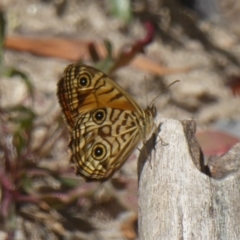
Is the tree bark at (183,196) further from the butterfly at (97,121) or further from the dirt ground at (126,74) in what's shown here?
the dirt ground at (126,74)

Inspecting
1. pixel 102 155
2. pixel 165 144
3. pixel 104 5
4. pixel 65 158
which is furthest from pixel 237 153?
pixel 104 5

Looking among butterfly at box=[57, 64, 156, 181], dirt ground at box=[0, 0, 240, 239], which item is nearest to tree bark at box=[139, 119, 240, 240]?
butterfly at box=[57, 64, 156, 181]

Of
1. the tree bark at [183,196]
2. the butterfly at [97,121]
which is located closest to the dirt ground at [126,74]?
the butterfly at [97,121]

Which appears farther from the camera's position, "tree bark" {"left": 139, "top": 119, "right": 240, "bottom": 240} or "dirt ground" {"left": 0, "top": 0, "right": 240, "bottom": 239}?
"dirt ground" {"left": 0, "top": 0, "right": 240, "bottom": 239}

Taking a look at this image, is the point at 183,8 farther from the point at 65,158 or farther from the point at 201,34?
the point at 65,158

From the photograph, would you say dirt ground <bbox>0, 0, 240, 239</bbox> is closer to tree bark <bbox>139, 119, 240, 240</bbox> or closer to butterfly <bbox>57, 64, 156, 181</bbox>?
butterfly <bbox>57, 64, 156, 181</bbox>

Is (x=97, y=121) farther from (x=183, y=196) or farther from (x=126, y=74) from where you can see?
(x=126, y=74)
